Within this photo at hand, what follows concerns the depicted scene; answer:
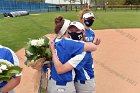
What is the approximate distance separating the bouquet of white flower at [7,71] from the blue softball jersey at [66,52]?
938 mm

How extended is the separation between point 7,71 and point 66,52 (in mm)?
1079

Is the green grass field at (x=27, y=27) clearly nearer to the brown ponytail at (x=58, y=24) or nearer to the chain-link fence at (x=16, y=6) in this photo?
the brown ponytail at (x=58, y=24)

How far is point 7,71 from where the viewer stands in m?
3.40

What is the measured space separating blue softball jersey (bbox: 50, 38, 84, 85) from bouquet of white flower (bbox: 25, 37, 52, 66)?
158 millimetres

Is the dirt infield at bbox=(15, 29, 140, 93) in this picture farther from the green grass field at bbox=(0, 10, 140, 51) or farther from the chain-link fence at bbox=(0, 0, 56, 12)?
the chain-link fence at bbox=(0, 0, 56, 12)

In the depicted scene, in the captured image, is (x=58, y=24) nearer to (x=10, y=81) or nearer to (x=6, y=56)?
(x=6, y=56)

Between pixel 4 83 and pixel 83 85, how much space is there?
1462 millimetres

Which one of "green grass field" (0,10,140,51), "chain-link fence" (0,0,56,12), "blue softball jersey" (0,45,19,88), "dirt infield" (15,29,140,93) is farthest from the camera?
"chain-link fence" (0,0,56,12)

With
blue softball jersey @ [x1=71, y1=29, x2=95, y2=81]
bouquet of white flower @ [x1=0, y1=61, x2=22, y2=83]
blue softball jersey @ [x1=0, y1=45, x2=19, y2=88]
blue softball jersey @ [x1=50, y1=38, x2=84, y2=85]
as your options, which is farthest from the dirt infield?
bouquet of white flower @ [x1=0, y1=61, x2=22, y2=83]

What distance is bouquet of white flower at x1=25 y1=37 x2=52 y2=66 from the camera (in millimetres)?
4495

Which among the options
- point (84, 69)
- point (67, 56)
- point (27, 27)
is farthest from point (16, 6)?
point (67, 56)

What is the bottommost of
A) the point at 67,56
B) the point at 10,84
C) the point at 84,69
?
the point at 84,69

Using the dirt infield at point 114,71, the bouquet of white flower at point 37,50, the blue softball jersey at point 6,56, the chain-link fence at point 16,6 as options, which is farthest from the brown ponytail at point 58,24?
the chain-link fence at point 16,6

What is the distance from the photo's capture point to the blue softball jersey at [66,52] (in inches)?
168
